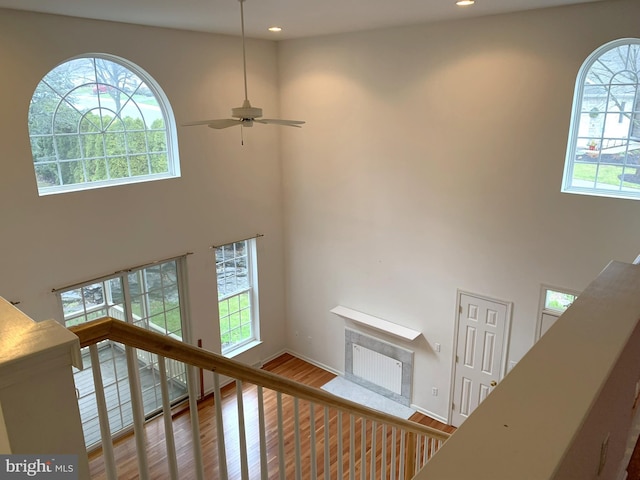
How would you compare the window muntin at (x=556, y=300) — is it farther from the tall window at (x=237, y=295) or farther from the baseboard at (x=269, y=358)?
the baseboard at (x=269, y=358)

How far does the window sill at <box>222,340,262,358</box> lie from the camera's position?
7.36 m

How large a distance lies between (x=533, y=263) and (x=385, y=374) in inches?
110

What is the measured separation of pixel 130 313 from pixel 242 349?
2.06 meters

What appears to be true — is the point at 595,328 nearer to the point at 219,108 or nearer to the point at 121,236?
the point at 121,236

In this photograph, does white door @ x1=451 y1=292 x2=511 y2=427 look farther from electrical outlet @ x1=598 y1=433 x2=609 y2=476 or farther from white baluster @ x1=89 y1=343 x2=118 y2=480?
white baluster @ x1=89 y1=343 x2=118 y2=480

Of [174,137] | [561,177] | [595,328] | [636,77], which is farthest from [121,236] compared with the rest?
[636,77]

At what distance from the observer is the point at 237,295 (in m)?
7.36

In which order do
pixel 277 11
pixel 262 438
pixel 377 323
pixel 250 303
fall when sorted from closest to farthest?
pixel 262 438 < pixel 277 11 < pixel 377 323 < pixel 250 303

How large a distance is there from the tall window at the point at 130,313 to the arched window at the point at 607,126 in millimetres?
4926

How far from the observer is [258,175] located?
7.13 meters

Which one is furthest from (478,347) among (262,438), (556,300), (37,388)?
(37,388)

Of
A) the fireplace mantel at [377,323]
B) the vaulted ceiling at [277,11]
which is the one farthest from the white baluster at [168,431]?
the fireplace mantel at [377,323]

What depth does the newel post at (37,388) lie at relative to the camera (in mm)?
910

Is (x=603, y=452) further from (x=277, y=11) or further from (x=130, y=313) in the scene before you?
(x=130, y=313)
